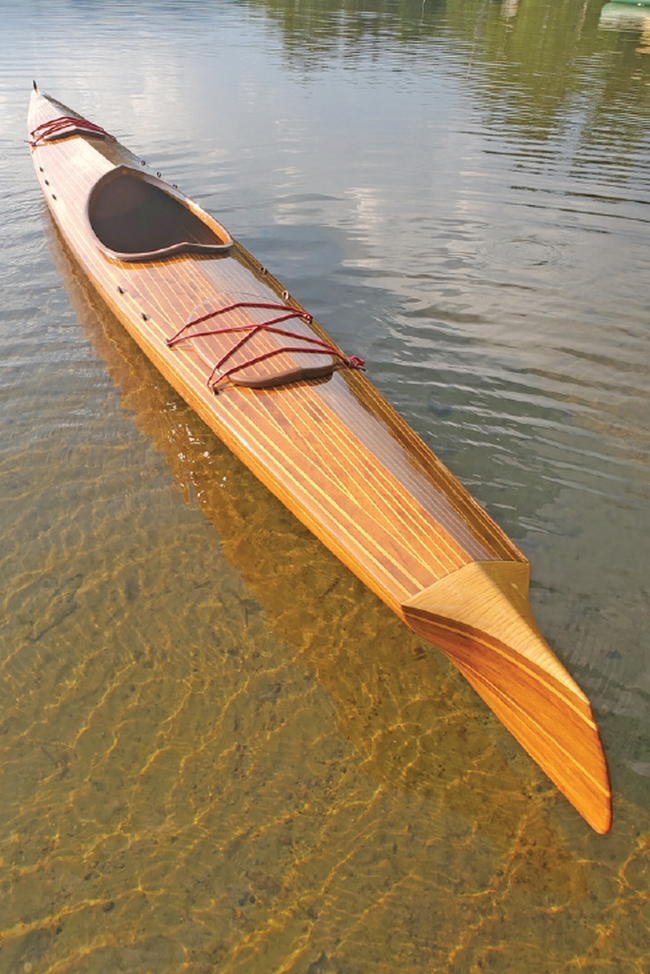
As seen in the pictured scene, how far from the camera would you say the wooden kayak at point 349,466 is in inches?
125

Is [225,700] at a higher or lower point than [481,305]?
lower

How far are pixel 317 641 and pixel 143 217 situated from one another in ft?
19.4

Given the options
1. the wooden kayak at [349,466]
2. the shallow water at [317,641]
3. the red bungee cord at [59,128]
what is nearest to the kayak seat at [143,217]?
the wooden kayak at [349,466]

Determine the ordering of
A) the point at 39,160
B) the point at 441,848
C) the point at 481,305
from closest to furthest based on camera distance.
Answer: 1. the point at 441,848
2. the point at 481,305
3. the point at 39,160

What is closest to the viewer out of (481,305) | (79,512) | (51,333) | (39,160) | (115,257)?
(79,512)

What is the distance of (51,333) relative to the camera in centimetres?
671

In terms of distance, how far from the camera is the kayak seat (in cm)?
751

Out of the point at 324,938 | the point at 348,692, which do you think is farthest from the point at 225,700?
the point at 324,938

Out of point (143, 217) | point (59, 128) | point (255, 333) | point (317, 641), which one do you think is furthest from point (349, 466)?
point (59, 128)

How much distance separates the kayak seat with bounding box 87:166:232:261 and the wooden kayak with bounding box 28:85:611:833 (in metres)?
0.14

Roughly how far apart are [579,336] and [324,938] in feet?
19.0

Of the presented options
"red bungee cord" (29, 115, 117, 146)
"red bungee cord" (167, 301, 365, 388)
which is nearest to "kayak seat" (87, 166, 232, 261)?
"red bungee cord" (167, 301, 365, 388)

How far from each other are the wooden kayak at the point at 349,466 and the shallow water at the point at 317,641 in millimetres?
393

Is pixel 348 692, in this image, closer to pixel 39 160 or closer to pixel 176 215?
pixel 176 215
